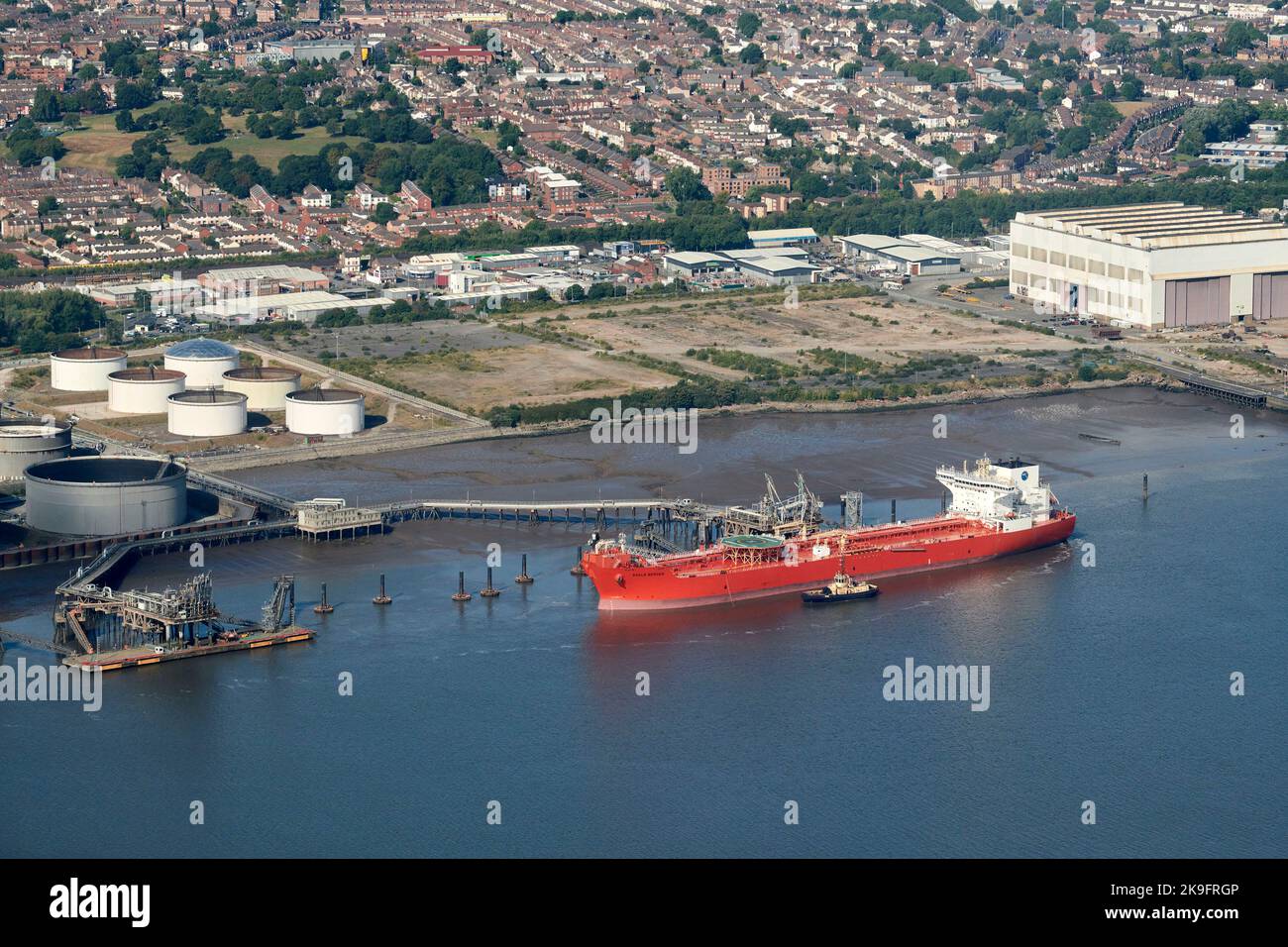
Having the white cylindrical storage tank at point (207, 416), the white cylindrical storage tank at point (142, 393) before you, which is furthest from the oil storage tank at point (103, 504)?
the white cylindrical storage tank at point (142, 393)

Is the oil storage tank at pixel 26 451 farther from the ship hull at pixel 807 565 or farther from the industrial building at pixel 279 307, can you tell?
the industrial building at pixel 279 307

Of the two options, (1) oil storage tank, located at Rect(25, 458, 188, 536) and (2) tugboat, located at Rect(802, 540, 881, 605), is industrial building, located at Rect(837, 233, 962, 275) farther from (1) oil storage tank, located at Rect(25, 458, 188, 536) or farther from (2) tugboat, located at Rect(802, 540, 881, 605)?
(1) oil storage tank, located at Rect(25, 458, 188, 536)

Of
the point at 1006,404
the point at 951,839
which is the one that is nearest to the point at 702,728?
the point at 951,839

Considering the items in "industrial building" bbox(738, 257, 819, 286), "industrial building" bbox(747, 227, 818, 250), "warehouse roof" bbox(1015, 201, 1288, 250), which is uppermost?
"warehouse roof" bbox(1015, 201, 1288, 250)

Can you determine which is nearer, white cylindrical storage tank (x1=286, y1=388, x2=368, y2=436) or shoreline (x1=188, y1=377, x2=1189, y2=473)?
shoreline (x1=188, y1=377, x2=1189, y2=473)

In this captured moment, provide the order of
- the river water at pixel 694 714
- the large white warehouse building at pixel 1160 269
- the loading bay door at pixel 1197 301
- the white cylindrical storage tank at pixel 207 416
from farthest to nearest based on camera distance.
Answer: the loading bay door at pixel 1197 301 < the large white warehouse building at pixel 1160 269 < the white cylindrical storage tank at pixel 207 416 < the river water at pixel 694 714

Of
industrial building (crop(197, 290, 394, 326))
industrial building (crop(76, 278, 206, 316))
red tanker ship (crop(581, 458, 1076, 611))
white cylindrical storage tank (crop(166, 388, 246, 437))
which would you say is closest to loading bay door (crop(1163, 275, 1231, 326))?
red tanker ship (crop(581, 458, 1076, 611))

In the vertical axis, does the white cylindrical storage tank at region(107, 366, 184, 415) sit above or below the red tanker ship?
above
